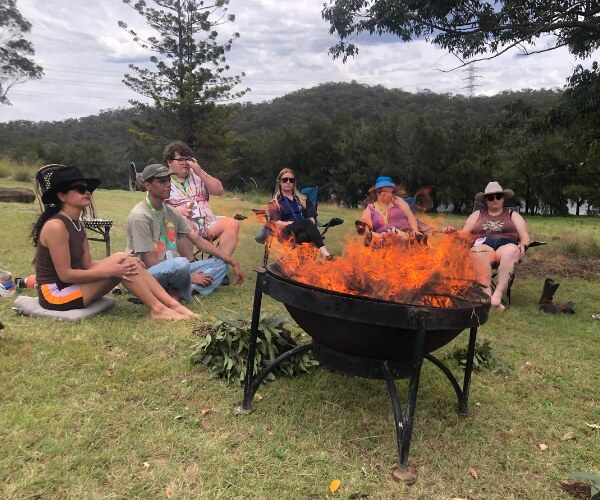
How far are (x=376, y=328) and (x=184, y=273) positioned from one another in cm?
251

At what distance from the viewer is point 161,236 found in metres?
4.33

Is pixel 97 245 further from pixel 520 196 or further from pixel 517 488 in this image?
pixel 520 196

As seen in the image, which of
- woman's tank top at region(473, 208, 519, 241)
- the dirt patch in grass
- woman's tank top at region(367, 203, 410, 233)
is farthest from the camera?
the dirt patch in grass

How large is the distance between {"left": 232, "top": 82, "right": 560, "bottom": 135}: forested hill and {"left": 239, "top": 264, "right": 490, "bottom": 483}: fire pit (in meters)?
49.4

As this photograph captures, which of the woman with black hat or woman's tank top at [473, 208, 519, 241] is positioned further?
woman's tank top at [473, 208, 519, 241]

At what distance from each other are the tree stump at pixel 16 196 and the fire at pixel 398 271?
10887 mm

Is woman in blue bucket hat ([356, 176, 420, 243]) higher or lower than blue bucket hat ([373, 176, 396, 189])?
lower

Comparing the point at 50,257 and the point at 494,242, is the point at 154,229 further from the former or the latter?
the point at 494,242

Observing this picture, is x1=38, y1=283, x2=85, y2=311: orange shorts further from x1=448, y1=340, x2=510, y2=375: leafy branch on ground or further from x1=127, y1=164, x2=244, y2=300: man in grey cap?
x1=448, y1=340, x2=510, y2=375: leafy branch on ground

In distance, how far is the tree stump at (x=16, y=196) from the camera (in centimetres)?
1109

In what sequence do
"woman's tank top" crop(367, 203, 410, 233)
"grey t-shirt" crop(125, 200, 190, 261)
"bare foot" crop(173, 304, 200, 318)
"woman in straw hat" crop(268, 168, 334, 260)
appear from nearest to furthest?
"bare foot" crop(173, 304, 200, 318) → "grey t-shirt" crop(125, 200, 190, 261) → "woman's tank top" crop(367, 203, 410, 233) → "woman in straw hat" crop(268, 168, 334, 260)

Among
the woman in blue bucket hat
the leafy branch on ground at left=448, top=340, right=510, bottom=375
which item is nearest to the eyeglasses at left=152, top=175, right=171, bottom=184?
the woman in blue bucket hat

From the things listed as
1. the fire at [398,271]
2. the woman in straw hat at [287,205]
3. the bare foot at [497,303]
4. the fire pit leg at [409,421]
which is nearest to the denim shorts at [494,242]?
the bare foot at [497,303]

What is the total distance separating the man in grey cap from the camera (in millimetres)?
4078
